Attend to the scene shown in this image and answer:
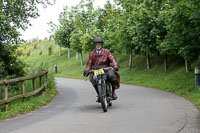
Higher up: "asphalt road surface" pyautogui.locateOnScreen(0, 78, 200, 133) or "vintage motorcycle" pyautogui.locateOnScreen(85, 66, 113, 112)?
"vintage motorcycle" pyautogui.locateOnScreen(85, 66, 113, 112)

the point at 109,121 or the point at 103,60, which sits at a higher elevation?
the point at 103,60

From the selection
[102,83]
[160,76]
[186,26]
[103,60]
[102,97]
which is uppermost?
[186,26]

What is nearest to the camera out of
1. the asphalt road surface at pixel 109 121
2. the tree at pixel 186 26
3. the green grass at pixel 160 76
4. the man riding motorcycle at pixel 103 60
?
the asphalt road surface at pixel 109 121

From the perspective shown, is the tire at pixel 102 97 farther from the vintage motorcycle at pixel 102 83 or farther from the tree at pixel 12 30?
the tree at pixel 12 30

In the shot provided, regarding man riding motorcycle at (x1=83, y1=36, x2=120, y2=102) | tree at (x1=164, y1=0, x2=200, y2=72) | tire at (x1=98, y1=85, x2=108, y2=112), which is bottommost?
tire at (x1=98, y1=85, x2=108, y2=112)

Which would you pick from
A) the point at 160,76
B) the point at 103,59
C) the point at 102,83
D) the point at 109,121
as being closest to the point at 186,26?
the point at 103,59

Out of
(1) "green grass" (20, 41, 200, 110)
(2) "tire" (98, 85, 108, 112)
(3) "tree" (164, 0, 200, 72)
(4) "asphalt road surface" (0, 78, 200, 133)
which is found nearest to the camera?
(4) "asphalt road surface" (0, 78, 200, 133)

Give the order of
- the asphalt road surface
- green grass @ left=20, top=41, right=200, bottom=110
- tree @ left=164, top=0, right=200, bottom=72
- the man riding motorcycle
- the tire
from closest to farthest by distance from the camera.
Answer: the asphalt road surface < the tire < the man riding motorcycle < tree @ left=164, top=0, right=200, bottom=72 < green grass @ left=20, top=41, right=200, bottom=110

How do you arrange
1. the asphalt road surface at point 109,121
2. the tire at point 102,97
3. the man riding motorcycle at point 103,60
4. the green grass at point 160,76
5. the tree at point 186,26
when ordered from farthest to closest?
1. the green grass at point 160,76
2. the tree at point 186,26
3. the man riding motorcycle at point 103,60
4. the tire at point 102,97
5. the asphalt road surface at point 109,121

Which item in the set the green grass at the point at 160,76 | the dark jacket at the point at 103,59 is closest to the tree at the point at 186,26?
the green grass at the point at 160,76

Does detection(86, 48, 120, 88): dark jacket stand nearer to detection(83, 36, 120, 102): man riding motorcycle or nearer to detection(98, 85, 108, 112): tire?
detection(83, 36, 120, 102): man riding motorcycle

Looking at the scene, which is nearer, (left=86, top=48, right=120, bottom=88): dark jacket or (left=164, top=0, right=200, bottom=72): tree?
(left=86, top=48, right=120, bottom=88): dark jacket

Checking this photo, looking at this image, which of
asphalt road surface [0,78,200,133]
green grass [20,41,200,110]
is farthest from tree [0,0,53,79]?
asphalt road surface [0,78,200,133]

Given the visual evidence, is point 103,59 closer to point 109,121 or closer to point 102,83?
point 102,83
